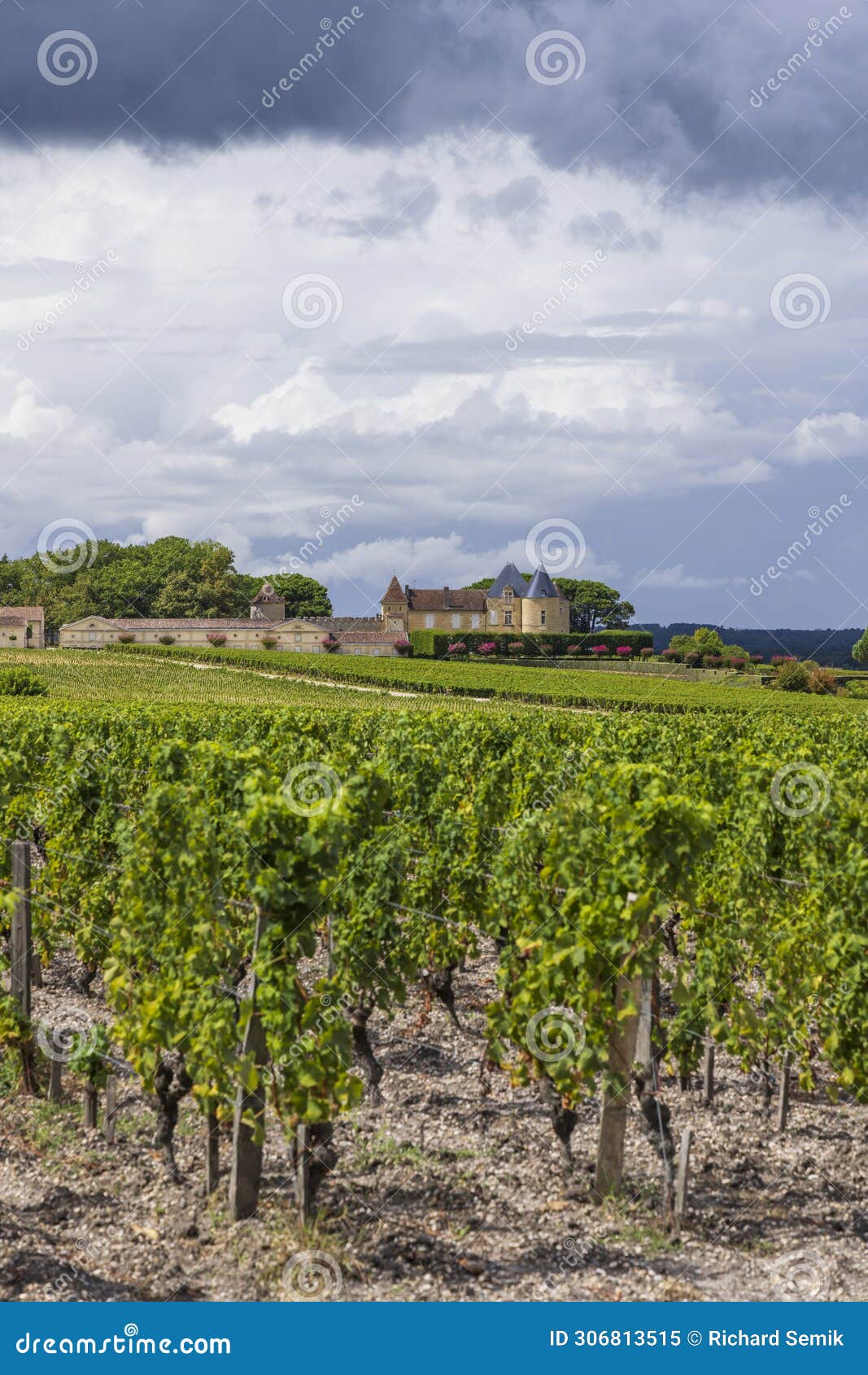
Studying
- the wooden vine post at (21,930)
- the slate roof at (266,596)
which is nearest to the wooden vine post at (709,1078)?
the wooden vine post at (21,930)

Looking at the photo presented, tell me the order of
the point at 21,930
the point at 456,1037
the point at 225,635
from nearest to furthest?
1. the point at 21,930
2. the point at 456,1037
3. the point at 225,635

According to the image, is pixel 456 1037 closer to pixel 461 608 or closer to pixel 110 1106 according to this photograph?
pixel 110 1106

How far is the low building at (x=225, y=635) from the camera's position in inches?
4496

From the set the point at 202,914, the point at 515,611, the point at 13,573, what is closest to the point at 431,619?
the point at 515,611

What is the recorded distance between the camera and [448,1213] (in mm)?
6660

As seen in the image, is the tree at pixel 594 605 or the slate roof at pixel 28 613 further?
the tree at pixel 594 605

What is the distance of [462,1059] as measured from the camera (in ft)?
30.1

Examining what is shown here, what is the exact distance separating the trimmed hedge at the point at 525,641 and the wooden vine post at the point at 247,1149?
9045 cm

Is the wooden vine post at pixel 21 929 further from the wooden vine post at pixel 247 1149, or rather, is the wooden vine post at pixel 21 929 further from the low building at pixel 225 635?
the low building at pixel 225 635

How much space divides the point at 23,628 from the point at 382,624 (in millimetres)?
38639

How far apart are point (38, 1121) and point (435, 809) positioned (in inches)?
172

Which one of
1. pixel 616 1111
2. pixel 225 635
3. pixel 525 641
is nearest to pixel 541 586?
pixel 525 641

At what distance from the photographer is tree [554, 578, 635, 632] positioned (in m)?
144

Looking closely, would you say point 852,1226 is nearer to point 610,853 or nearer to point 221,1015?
point 610,853
